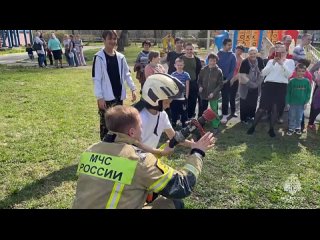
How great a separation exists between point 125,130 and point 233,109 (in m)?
6.24

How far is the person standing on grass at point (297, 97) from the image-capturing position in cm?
683

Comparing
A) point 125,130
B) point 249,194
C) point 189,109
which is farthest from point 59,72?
point 125,130

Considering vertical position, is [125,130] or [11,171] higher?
[125,130]

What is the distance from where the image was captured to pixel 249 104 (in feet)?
25.2

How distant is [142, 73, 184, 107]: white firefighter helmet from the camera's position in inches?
130

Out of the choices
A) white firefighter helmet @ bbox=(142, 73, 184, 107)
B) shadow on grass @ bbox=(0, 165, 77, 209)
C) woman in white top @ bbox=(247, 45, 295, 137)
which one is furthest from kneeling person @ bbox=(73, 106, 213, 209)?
woman in white top @ bbox=(247, 45, 295, 137)

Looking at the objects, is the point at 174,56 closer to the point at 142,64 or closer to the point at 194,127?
the point at 142,64

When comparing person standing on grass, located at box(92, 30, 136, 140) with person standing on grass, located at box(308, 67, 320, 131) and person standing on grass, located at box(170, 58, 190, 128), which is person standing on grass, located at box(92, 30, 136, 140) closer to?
person standing on grass, located at box(170, 58, 190, 128)

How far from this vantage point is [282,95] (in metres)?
6.84

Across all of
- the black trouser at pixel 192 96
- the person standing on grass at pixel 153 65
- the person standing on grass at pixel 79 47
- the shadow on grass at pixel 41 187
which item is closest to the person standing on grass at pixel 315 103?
the black trouser at pixel 192 96

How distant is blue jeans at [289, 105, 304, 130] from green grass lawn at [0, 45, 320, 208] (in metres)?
0.32

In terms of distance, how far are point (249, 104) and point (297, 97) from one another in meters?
1.14

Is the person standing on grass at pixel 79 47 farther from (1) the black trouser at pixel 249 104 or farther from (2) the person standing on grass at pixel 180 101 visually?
(1) the black trouser at pixel 249 104

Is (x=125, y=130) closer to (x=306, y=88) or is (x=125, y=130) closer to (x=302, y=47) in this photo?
(x=306, y=88)
